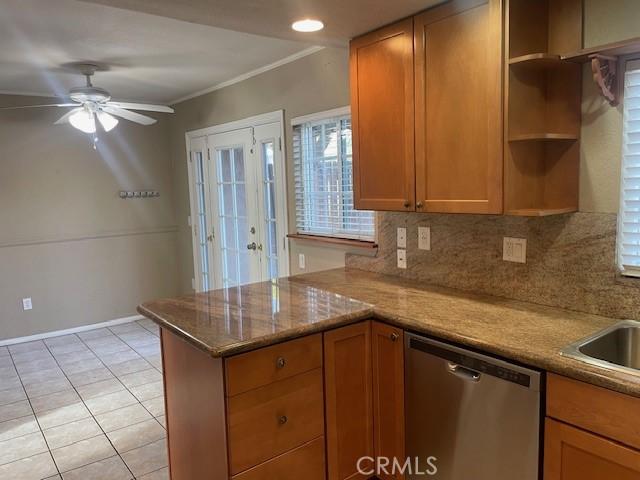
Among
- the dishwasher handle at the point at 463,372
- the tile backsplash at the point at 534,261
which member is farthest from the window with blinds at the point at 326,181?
the dishwasher handle at the point at 463,372

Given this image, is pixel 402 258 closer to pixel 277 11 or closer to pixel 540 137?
pixel 540 137

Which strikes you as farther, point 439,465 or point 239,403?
point 439,465

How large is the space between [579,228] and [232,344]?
4.70ft

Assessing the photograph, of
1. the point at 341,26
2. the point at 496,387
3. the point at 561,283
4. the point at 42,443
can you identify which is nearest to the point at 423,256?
the point at 561,283

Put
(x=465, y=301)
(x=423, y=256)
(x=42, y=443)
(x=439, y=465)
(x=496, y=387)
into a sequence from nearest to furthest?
(x=496, y=387) < (x=439, y=465) < (x=465, y=301) < (x=423, y=256) < (x=42, y=443)

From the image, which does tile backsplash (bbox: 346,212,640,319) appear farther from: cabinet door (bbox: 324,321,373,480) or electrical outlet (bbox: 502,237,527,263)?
cabinet door (bbox: 324,321,373,480)

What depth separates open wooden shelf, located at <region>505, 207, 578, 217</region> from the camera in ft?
5.98

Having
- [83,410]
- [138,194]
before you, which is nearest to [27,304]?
[138,194]

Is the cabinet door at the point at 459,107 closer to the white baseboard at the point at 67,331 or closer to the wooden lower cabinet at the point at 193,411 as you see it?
the wooden lower cabinet at the point at 193,411

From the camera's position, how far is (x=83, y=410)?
3258 mm

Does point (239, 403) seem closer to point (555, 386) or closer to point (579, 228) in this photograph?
point (555, 386)

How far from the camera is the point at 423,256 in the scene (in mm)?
2574

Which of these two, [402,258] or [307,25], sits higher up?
[307,25]

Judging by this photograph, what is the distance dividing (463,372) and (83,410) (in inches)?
106
